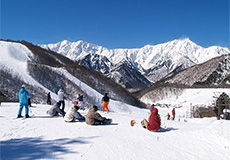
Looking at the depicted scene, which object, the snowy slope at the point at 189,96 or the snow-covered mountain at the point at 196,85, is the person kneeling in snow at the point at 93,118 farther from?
the snow-covered mountain at the point at 196,85

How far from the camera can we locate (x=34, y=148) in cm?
615

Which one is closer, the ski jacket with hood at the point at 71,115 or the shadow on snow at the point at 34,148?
the shadow on snow at the point at 34,148

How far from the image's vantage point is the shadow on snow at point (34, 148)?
18.1ft

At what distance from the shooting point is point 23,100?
10.4 meters

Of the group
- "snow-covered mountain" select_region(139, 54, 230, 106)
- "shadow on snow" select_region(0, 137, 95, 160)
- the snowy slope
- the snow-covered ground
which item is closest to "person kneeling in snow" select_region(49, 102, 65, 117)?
the snow-covered ground

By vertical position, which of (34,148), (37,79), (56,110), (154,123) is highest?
(37,79)

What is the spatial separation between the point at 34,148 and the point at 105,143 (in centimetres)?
256

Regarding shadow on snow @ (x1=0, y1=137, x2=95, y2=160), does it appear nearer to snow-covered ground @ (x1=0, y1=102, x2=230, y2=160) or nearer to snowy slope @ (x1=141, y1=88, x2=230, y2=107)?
snow-covered ground @ (x1=0, y1=102, x2=230, y2=160)

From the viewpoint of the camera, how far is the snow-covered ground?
5930 mm

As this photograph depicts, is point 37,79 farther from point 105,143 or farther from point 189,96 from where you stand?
point 189,96

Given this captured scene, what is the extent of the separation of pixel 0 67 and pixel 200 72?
Result: 161 metres

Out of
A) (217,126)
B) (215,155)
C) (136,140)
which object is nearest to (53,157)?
(136,140)

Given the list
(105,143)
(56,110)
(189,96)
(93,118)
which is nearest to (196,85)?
(189,96)

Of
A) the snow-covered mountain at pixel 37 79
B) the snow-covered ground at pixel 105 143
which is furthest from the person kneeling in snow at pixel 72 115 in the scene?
the snow-covered mountain at pixel 37 79
